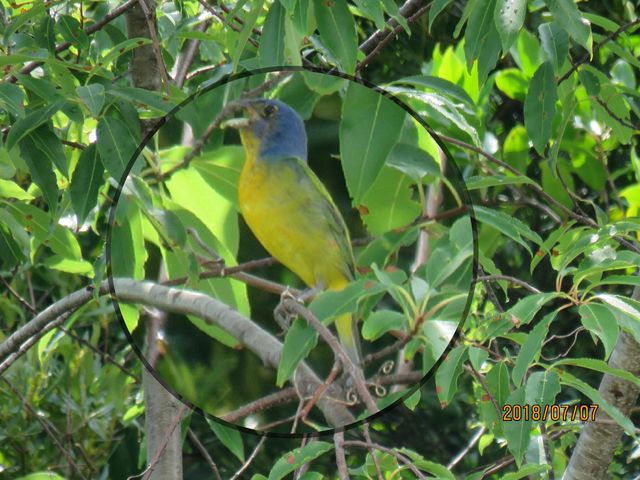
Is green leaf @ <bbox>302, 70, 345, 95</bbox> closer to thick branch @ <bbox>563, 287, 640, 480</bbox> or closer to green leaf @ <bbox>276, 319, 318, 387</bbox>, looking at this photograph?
green leaf @ <bbox>276, 319, 318, 387</bbox>

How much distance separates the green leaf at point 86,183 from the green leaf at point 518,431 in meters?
0.66

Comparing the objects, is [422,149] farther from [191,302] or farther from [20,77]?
[20,77]

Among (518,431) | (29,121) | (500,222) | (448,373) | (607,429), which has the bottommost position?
(607,429)

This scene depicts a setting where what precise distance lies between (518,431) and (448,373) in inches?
5.9

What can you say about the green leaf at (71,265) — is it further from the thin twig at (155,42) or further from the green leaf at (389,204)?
the green leaf at (389,204)

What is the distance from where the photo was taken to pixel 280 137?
135cm

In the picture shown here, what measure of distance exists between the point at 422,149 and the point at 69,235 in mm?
701

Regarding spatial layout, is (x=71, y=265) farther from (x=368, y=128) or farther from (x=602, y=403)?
(x=602, y=403)

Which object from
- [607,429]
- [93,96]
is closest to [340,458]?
[93,96]

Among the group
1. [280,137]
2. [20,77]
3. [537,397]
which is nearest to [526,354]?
[537,397]

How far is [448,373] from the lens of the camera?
1505mm

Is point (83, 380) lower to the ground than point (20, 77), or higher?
lower

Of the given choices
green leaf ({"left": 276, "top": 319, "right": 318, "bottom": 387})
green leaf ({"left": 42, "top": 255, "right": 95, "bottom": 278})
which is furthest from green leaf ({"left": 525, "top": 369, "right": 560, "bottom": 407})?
green leaf ({"left": 42, "top": 255, "right": 95, "bottom": 278})

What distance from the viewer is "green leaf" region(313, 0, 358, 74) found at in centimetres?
146
